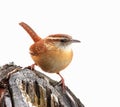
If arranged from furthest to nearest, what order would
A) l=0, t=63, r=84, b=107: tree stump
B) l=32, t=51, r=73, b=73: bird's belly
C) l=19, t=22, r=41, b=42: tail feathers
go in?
l=19, t=22, r=41, b=42: tail feathers, l=32, t=51, r=73, b=73: bird's belly, l=0, t=63, r=84, b=107: tree stump

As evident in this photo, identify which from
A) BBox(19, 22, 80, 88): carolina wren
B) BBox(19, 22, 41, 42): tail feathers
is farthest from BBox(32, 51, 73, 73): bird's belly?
BBox(19, 22, 41, 42): tail feathers

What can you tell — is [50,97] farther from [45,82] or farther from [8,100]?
[8,100]

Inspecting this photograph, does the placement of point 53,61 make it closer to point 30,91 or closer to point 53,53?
point 53,53

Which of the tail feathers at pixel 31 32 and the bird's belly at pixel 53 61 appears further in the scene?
the tail feathers at pixel 31 32

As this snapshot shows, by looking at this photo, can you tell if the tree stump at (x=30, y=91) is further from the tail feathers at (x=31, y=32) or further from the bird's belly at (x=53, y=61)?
the tail feathers at (x=31, y=32)

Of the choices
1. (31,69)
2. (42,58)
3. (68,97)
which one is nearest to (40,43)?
(42,58)

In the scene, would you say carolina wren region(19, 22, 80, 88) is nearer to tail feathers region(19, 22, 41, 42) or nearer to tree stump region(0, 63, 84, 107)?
tail feathers region(19, 22, 41, 42)

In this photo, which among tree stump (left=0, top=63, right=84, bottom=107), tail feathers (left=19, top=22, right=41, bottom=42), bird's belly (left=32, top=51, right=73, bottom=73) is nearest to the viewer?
tree stump (left=0, top=63, right=84, bottom=107)

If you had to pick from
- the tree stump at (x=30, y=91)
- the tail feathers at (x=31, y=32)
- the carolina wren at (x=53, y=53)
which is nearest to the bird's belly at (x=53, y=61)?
the carolina wren at (x=53, y=53)
